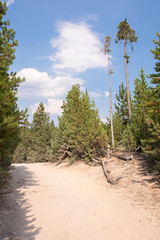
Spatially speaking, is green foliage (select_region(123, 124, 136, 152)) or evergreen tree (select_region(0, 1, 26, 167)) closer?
evergreen tree (select_region(0, 1, 26, 167))

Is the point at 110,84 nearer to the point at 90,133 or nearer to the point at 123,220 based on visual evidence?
the point at 90,133

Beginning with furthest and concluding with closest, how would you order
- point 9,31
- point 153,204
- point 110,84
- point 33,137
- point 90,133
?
point 33,137, point 110,84, point 90,133, point 9,31, point 153,204

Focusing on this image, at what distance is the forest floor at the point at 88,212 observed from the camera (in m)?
5.25

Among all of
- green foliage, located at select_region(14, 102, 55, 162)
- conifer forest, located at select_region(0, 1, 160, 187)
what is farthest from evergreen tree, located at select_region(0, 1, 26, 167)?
green foliage, located at select_region(14, 102, 55, 162)

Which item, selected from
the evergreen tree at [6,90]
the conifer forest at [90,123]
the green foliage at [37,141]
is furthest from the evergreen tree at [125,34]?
the green foliage at [37,141]

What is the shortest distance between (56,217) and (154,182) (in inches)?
218

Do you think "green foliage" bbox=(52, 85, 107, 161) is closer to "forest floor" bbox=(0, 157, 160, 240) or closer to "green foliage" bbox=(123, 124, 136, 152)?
"green foliage" bbox=(123, 124, 136, 152)

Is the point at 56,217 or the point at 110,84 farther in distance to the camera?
the point at 110,84

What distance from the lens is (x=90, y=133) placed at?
16.9 metres

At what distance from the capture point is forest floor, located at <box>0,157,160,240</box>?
17.2ft

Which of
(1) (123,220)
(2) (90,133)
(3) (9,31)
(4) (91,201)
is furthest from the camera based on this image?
(2) (90,133)

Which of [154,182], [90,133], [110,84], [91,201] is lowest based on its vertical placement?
[91,201]

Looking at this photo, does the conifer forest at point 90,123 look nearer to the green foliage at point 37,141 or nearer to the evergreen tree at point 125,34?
the evergreen tree at point 125,34

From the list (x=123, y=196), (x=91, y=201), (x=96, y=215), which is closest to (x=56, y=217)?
(x=96, y=215)
